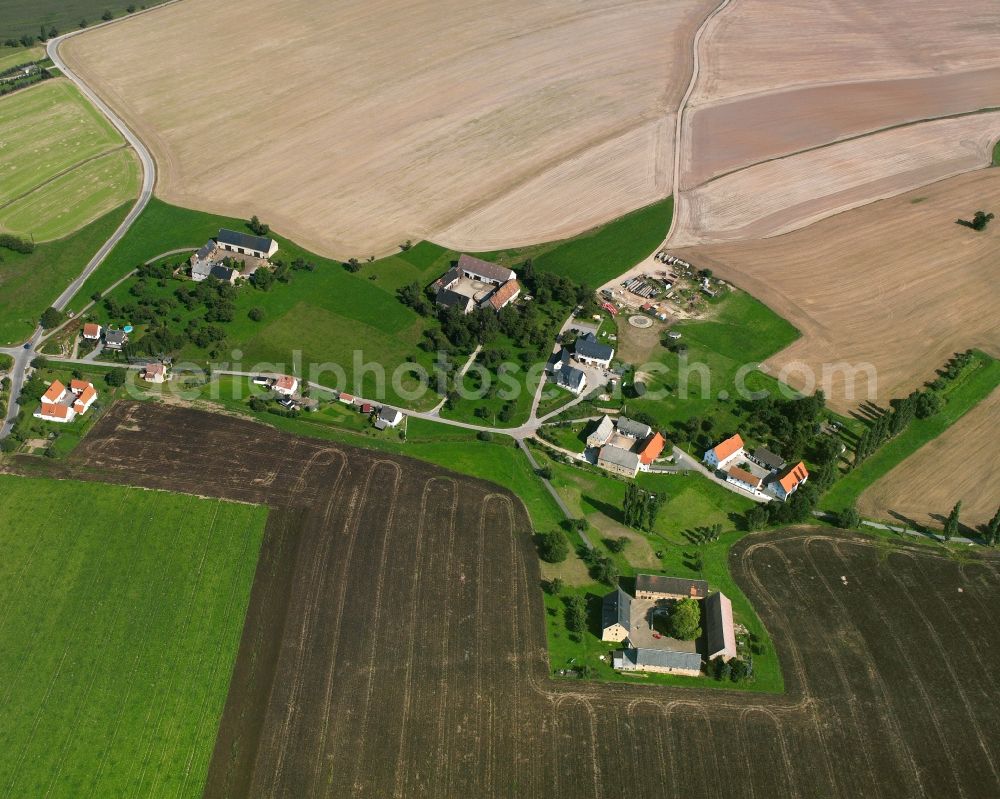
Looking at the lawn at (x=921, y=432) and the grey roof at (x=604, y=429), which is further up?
the grey roof at (x=604, y=429)

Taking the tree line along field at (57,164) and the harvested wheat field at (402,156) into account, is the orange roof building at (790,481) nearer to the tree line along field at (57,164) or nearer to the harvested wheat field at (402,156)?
the harvested wheat field at (402,156)

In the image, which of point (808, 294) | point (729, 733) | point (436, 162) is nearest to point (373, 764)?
point (729, 733)

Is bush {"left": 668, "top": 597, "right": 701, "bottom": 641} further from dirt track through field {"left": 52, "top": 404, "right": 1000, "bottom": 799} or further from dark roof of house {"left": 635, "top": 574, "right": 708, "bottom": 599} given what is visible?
dirt track through field {"left": 52, "top": 404, "right": 1000, "bottom": 799}

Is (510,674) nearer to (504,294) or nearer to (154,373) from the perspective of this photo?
(504,294)

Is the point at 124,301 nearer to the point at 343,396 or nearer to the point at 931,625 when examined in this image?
the point at 343,396

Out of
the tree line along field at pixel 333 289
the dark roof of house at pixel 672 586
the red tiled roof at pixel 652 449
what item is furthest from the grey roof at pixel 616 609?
the tree line along field at pixel 333 289

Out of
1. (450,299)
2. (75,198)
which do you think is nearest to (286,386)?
(450,299)
